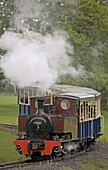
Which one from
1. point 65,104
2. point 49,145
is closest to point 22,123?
point 49,145

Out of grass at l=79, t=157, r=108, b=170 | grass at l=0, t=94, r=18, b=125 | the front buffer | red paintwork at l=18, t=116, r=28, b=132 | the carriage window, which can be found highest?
the carriage window

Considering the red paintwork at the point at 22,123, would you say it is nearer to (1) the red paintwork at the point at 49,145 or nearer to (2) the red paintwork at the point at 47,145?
(2) the red paintwork at the point at 47,145

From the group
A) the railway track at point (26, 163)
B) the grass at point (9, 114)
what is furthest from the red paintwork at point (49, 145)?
the grass at point (9, 114)

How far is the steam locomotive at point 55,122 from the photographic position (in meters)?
14.4

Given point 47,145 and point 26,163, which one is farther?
point 47,145

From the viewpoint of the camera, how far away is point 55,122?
14.5 metres

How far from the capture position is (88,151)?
690 inches

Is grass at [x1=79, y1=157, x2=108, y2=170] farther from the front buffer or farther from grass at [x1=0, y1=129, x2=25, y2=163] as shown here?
grass at [x1=0, y1=129, x2=25, y2=163]

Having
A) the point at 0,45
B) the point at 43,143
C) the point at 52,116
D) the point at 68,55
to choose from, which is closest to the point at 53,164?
the point at 43,143

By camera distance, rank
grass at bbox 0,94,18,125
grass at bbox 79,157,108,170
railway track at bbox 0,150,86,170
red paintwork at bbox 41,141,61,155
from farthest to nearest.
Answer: grass at bbox 0,94,18,125, red paintwork at bbox 41,141,61,155, grass at bbox 79,157,108,170, railway track at bbox 0,150,86,170

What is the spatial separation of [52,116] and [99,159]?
104 inches

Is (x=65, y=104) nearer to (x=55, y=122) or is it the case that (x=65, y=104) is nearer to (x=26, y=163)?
(x=55, y=122)

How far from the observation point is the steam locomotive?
Answer: 1436cm

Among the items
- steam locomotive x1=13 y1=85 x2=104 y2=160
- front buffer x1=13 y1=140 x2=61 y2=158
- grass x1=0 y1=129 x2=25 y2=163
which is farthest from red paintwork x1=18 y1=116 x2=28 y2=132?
grass x1=0 y1=129 x2=25 y2=163
